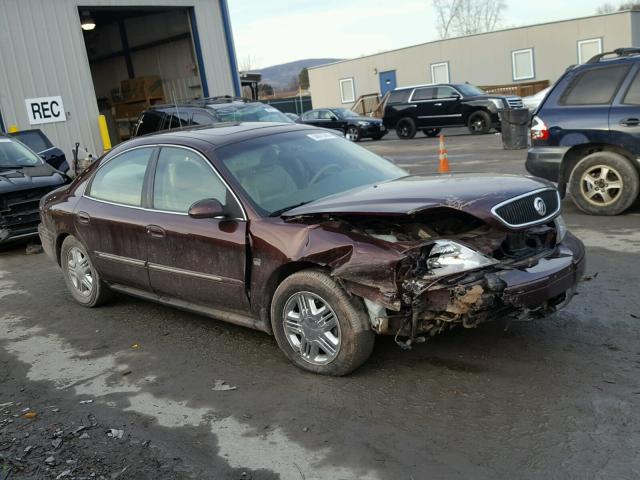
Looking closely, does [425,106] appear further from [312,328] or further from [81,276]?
[312,328]

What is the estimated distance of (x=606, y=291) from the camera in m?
5.07

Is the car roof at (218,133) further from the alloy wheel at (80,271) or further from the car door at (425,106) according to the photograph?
the car door at (425,106)

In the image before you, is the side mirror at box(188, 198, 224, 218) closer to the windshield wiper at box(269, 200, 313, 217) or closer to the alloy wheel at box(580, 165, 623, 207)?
the windshield wiper at box(269, 200, 313, 217)

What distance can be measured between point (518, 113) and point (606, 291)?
11424 mm

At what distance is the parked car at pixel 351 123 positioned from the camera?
24672mm

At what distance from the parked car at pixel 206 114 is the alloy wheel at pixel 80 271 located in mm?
7067

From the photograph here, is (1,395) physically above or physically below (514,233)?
below

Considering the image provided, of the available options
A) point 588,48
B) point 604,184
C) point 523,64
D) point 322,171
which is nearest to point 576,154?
point 604,184

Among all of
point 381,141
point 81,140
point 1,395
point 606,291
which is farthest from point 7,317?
point 381,141

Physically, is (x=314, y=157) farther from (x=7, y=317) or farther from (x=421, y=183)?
(x=7, y=317)

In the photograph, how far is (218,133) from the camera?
5141 millimetres

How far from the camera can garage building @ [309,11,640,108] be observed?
30.5 m

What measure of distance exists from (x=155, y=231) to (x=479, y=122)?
1841cm

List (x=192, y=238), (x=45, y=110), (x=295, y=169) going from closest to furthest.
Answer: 1. (x=192, y=238)
2. (x=295, y=169)
3. (x=45, y=110)
